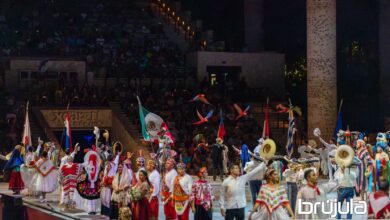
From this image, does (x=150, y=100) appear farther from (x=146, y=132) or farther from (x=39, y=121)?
(x=146, y=132)

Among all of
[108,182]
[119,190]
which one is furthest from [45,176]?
[119,190]

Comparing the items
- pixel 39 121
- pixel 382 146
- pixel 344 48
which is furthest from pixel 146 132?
pixel 344 48

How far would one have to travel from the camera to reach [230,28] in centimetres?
4400

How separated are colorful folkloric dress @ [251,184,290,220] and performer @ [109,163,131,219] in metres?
3.32

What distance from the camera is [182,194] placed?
14.3 m

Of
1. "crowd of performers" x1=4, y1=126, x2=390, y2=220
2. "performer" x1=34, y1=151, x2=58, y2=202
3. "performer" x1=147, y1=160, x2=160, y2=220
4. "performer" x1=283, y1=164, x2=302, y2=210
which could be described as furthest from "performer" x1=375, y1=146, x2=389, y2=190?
"performer" x1=34, y1=151, x2=58, y2=202

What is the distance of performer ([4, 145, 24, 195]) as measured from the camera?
22391 millimetres

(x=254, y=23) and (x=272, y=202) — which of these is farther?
(x=254, y=23)

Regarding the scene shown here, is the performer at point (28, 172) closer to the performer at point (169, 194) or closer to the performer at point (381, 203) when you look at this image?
the performer at point (169, 194)

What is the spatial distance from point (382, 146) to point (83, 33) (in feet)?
74.0

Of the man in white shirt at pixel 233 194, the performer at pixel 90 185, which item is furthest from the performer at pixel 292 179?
the performer at pixel 90 185

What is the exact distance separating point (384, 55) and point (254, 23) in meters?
7.01

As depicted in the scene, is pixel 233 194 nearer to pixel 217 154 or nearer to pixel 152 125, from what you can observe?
pixel 152 125

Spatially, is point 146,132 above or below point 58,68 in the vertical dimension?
below
